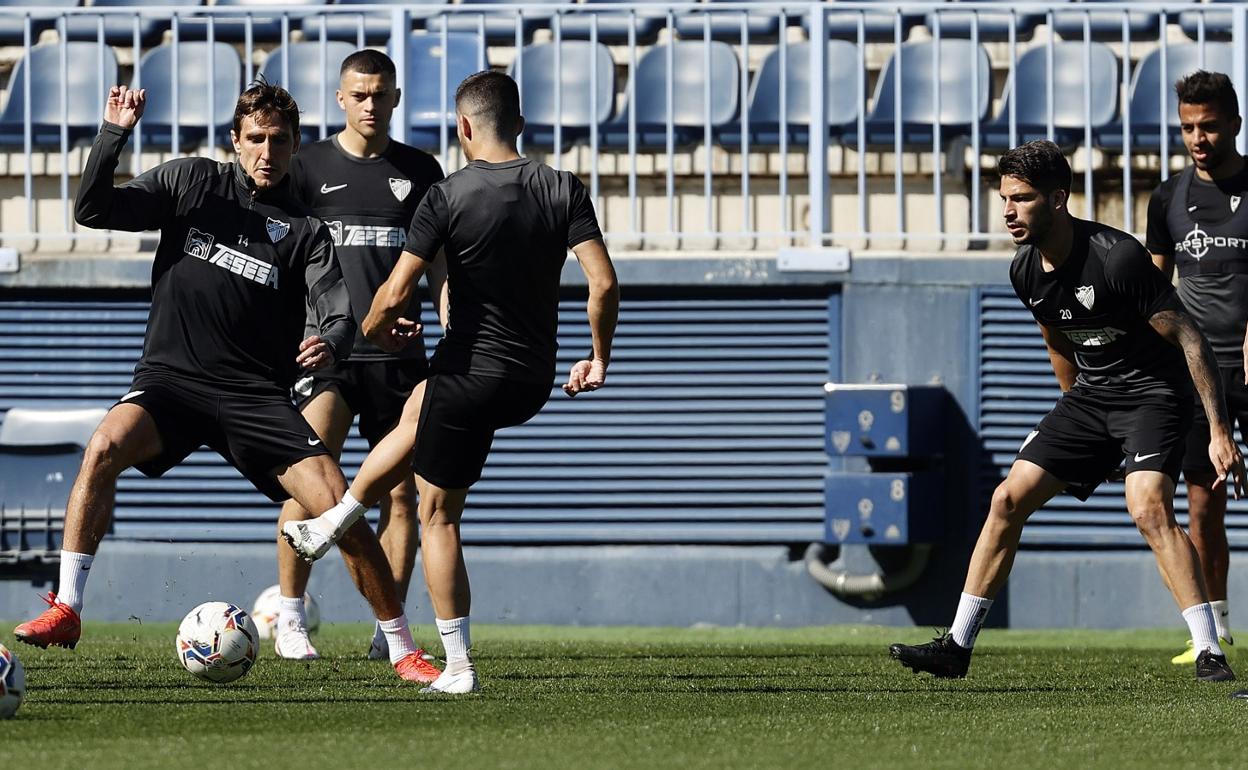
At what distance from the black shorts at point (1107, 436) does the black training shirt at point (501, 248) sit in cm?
184

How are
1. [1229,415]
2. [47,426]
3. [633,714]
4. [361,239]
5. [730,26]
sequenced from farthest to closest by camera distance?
[730,26] < [47,426] < [1229,415] < [361,239] < [633,714]

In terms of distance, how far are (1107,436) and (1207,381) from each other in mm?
436

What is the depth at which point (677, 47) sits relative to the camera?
1209 cm

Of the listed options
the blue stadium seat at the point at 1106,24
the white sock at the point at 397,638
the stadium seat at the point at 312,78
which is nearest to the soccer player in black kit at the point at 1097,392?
the white sock at the point at 397,638

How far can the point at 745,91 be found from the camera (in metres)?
11.3

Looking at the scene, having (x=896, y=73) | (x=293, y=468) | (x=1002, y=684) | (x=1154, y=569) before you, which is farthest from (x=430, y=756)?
(x=896, y=73)

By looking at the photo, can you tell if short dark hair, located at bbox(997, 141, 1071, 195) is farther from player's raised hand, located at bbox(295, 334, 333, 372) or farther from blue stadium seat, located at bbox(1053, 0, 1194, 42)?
blue stadium seat, located at bbox(1053, 0, 1194, 42)

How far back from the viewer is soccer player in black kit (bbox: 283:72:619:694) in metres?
6.18

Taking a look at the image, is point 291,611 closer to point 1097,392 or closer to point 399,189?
point 399,189

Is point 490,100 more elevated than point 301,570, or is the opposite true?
point 490,100

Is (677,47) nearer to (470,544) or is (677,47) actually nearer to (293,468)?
(470,544)

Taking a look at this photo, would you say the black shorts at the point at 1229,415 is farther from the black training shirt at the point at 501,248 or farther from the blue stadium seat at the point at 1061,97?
the blue stadium seat at the point at 1061,97

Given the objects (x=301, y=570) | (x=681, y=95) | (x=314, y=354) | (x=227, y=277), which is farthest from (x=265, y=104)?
(x=681, y=95)

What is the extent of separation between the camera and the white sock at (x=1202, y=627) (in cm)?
688
